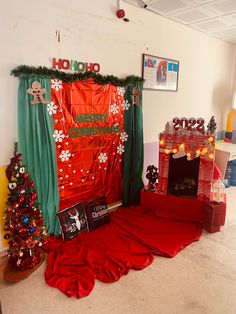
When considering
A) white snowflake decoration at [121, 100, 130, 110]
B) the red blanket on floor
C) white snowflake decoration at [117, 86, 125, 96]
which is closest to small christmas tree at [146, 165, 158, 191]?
the red blanket on floor

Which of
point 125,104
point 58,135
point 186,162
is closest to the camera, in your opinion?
point 58,135

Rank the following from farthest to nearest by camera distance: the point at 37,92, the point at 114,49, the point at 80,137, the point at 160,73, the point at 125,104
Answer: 1. the point at 160,73
2. the point at 125,104
3. the point at 114,49
4. the point at 80,137
5. the point at 37,92

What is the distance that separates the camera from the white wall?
210 cm

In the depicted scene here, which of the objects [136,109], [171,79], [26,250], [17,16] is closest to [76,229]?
[26,250]

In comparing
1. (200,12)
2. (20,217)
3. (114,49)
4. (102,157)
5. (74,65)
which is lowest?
(20,217)

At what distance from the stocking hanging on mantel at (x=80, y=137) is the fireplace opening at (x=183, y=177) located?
43 cm

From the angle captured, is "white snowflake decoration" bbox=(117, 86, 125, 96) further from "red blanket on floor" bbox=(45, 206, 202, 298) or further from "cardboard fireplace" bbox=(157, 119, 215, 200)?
"red blanket on floor" bbox=(45, 206, 202, 298)

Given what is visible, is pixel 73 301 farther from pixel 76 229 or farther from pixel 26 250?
pixel 76 229

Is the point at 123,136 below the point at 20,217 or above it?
above

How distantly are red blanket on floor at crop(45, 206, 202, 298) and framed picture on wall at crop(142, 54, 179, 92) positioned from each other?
1.75 m

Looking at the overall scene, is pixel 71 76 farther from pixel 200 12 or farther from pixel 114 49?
pixel 200 12

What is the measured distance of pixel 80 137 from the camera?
264 cm

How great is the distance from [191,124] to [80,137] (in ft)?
4.36

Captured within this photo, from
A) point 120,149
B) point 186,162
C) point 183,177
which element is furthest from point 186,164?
point 120,149
